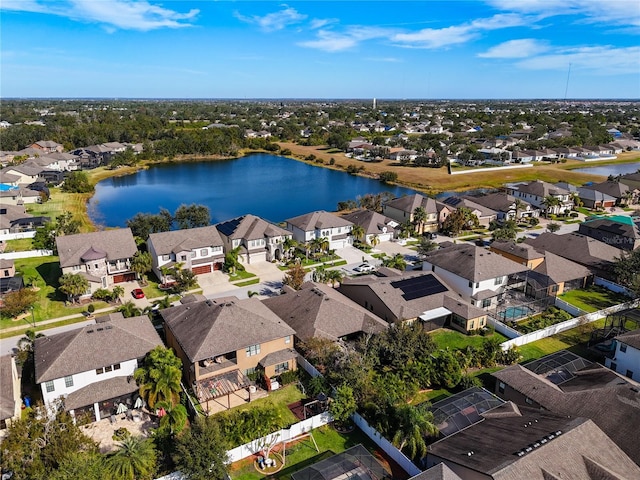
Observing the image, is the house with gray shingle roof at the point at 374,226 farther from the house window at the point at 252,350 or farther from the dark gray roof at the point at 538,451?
the dark gray roof at the point at 538,451

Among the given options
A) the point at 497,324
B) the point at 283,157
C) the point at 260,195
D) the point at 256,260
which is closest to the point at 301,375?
the point at 497,324

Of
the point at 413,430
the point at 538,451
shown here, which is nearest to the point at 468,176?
the point at 413,430

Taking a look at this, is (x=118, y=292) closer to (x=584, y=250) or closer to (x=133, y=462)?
(x=133, y=462)

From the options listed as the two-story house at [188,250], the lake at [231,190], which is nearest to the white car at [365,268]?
the two-story house at [188,250]

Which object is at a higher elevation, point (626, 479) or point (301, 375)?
point (626, 479)

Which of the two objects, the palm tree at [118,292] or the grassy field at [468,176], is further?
the grassy field at [468,176]

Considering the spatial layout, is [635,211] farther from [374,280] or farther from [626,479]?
[626,479]
